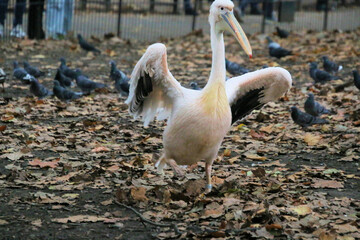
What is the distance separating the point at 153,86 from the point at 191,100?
0.49m

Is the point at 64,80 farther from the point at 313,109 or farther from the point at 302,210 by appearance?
the point at 302,210

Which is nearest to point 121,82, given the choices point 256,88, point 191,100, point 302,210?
point 256,88

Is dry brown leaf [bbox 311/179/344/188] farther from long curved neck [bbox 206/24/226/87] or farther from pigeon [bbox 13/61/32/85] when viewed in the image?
pigeon [bbox 13/61/32/85]

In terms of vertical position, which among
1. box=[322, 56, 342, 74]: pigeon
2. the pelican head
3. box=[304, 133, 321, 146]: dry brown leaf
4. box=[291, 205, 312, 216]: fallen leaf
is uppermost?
the pelican head

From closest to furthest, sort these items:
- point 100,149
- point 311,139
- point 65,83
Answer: point 100,149 → point 311,139 → point 65,83

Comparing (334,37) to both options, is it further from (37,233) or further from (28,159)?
(37,233)

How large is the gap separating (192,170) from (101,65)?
24.7 ft

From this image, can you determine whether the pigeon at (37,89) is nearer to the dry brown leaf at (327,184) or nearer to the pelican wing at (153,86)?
the pelican wing at (153,86)

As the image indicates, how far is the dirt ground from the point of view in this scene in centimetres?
524

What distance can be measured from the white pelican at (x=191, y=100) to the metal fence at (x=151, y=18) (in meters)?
10.5

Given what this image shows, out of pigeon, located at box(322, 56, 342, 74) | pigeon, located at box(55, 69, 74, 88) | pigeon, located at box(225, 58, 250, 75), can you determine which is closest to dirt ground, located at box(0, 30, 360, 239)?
pigeon, located at box(55, 69, 74, 88)

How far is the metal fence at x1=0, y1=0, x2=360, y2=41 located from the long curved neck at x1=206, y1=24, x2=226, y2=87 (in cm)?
1080

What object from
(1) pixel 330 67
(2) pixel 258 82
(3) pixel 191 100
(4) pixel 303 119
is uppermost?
(2) pixel 258 82

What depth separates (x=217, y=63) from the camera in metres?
6.00
